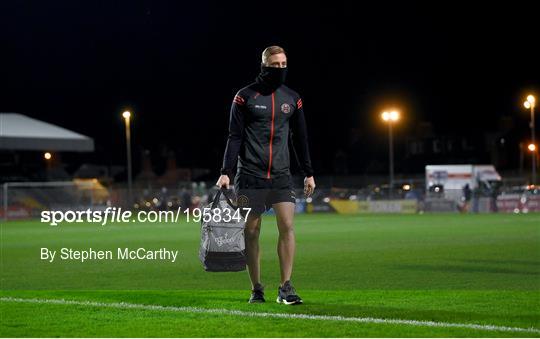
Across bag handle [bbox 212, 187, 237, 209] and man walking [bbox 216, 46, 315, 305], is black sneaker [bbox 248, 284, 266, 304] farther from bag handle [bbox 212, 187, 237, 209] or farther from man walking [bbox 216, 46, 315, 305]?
bag handle [bbox 212, 187, 237, 209]

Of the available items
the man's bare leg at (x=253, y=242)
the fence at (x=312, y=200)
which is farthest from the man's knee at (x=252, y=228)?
the fence at (x=312, y=200)

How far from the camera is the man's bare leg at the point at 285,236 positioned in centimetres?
920

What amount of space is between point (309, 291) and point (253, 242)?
5.62 feet

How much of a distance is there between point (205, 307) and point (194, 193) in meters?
49.1

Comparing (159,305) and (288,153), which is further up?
(288,153)

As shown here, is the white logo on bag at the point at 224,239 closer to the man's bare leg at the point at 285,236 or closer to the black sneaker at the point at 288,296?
the man's bare leg at the point at 285,236

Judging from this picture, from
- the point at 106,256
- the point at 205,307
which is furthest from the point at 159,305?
the point at 106,256

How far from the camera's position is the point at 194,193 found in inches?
2287

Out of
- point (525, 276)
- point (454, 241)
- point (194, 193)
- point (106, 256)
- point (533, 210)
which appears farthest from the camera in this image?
point (194, 193)

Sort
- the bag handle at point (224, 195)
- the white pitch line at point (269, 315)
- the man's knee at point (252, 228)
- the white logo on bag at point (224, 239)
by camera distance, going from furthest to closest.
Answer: the white logo on bag at point (224, 239)
the bag handle at point (224, 195)
the man's knee at point (252, 228)
the white pitch line at point (269, 315)

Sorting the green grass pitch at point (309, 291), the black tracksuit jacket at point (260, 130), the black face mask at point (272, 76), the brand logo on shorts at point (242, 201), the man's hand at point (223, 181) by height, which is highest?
the black face mask at point (272, 76)

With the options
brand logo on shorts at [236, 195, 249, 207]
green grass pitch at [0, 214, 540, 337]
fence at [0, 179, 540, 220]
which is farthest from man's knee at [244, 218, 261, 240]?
fence at [0, 179, 540, 220]

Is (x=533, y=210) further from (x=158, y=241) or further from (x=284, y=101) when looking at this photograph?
(x=284, y=101)

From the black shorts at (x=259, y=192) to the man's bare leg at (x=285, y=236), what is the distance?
2.7 inches
